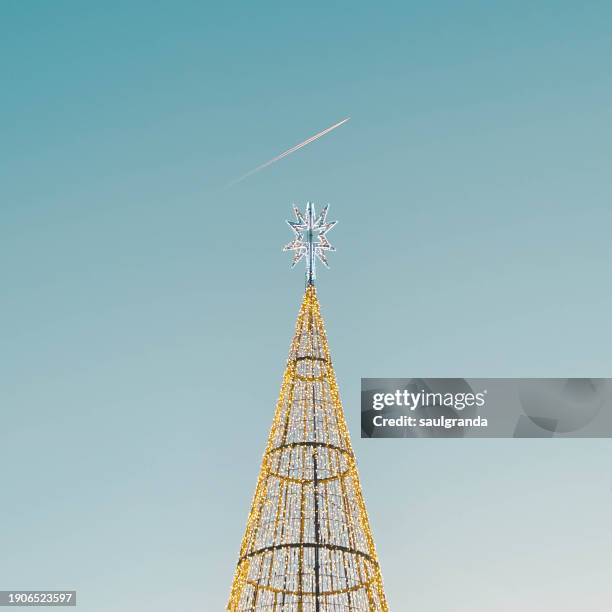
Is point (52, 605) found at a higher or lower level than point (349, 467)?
lower

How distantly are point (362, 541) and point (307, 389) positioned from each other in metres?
3.99

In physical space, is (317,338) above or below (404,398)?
above

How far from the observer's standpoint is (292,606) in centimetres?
2041

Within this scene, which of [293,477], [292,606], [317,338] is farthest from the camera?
[317,338]

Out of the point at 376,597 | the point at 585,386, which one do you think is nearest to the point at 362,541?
the point at 376,597

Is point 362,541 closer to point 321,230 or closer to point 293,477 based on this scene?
point 293,477

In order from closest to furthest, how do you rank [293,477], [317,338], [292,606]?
[292,606]
[293,477]
[317,338]

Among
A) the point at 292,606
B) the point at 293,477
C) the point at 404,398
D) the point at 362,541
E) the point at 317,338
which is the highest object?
the point at 317,338

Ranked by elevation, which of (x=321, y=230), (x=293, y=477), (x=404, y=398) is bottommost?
(x=293, y=477)

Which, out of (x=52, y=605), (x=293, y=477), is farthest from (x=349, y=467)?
(x=52, y=605)

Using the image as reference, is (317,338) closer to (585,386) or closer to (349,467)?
(349,467)

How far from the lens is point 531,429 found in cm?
2183

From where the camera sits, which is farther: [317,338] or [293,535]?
[317,338]

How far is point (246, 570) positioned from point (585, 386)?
9032 mm
